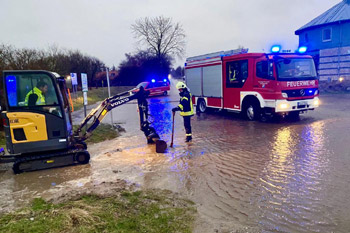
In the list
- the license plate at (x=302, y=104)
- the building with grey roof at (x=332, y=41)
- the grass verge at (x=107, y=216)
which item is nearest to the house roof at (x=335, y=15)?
the building with grey roof at (x=332, y=41)

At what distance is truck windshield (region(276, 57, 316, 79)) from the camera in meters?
10.5

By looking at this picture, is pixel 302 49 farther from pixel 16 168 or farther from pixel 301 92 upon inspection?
pixel 16 168

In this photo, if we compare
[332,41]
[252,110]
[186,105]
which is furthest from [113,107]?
[332,41]

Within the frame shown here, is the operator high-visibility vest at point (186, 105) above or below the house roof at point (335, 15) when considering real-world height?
below

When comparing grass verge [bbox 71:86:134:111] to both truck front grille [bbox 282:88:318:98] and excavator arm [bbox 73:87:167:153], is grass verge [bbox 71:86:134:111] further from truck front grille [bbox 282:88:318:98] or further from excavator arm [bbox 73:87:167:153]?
truck front grille [bbox 282:88:318:98]

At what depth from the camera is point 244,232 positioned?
3480 mm

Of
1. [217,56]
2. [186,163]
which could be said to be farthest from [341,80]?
[186,163]

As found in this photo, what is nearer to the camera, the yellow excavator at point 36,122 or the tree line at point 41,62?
the yellow excavator at point 36,122

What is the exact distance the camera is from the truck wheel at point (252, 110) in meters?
11.5

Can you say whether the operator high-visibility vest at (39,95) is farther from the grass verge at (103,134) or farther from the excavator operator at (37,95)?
the grass verge at (103,134)

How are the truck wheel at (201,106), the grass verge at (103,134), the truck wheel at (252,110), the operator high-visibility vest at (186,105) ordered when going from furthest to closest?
the truck wheel at (201,106) < the truck wheel at (252,110) < the grass verge at (103,134) < the operator high-visibility vest at (186,105)

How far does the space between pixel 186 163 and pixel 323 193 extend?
2961 mm

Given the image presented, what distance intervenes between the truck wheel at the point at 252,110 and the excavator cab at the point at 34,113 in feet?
26.3

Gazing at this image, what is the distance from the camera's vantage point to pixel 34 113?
5844 millimetres
